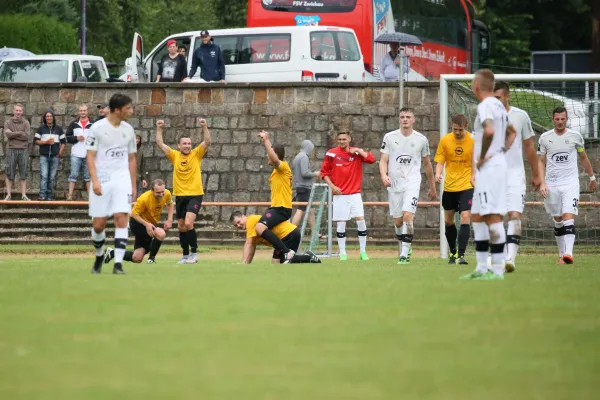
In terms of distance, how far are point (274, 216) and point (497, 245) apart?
6554 millimetres

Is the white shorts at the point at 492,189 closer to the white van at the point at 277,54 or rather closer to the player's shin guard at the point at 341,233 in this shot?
the player's shin guard at the point at 341,233

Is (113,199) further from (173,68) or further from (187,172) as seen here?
(173,68)

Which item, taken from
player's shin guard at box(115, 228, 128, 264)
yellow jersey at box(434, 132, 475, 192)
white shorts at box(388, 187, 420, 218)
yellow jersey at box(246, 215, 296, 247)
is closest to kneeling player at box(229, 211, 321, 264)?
yellow jersey at box(246, 215, 296, 247)

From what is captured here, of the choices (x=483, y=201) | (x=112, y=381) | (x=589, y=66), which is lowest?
(x=112, y=381)

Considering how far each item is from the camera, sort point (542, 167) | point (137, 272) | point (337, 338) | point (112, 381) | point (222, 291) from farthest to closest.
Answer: point (542, 167)
point (137, 272)
point (222, 291)
point (337, 338)
point (112, 381)

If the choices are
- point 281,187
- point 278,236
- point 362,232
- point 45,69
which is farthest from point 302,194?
point 45,69

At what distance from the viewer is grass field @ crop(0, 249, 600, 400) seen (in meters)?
6.50

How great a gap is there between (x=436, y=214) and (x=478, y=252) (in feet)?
58.6

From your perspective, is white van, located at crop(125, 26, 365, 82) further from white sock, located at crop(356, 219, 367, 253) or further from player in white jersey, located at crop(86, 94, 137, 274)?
player in white jersey, located at crop(86, 94, 137, 274)

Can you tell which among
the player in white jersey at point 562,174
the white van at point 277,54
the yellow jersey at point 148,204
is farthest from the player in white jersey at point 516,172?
the white van at point 277,54

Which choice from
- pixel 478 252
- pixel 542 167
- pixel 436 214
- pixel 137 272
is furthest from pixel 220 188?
pixel 478 252

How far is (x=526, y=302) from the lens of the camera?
34.0ft

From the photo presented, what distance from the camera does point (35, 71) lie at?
3425 cm

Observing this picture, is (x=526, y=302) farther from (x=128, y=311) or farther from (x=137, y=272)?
(x=137, y=272)
